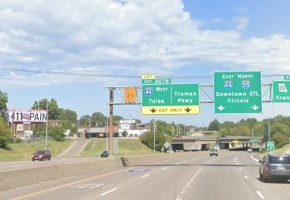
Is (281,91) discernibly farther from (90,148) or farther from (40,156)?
(90,148)

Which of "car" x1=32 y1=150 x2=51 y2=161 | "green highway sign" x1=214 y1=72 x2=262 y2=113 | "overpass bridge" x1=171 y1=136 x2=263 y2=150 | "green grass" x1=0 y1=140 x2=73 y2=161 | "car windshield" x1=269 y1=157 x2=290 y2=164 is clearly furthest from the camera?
"overpass bridge" x1=171 y1=136 x2=263 y2=150

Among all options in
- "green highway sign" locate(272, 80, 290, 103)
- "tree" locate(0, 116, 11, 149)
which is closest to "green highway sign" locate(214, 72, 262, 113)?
"green highway sign" locate(272, 80, 290, 103)

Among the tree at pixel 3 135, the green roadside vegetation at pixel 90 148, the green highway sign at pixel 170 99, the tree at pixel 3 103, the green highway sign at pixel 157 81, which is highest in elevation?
the tree at pixel 3 103

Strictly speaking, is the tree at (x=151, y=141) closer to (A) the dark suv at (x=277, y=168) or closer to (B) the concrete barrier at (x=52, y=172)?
(B) the concrete barrier at (x=52, y=172)

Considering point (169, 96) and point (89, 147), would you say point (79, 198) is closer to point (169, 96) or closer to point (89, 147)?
point (169, 96)

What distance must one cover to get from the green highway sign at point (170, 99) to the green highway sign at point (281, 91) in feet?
20.2

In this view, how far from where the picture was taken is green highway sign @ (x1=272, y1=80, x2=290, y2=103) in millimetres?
34719

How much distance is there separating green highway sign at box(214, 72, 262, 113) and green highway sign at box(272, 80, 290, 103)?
1156 mm

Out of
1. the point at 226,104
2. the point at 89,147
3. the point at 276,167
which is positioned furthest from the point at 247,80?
the point at 89,147

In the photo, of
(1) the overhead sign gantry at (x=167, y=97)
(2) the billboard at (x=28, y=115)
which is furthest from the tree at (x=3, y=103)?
(1) the overhead sign gantry at (x=167, y=97)

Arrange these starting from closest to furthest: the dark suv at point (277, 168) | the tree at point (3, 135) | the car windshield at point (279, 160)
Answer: the dark suv at point (277, 168) → the car windshield at point (279, 160) → the tree at point (3, 135)

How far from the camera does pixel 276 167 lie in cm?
2214

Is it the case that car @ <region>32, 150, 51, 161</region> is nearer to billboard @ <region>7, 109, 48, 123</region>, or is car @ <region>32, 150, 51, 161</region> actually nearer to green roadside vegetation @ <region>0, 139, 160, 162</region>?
green roadside vegetation @ <region>0, 139, 160, 162</region>

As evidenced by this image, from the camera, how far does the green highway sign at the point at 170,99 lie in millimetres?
36156
